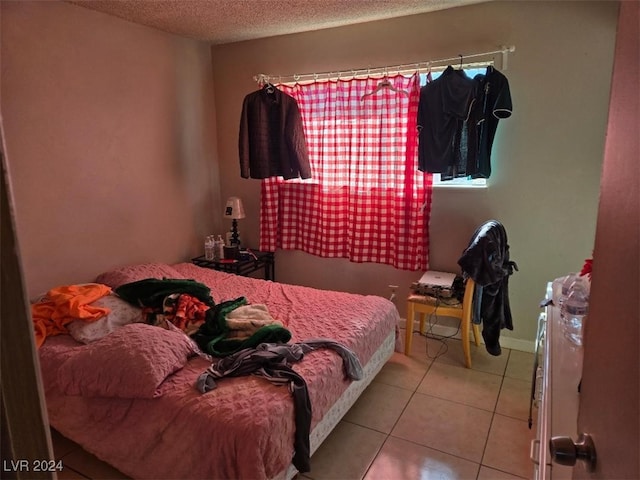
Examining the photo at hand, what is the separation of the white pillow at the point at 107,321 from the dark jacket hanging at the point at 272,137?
60.4 inches

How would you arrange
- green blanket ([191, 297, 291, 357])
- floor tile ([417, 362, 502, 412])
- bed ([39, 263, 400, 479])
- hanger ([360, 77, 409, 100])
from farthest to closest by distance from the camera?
hanger ([360, 77, 409, 100]) → floor tile ([417, 362, 502, 412]) → green blanket ([191, 297, 291, 357]) → bed ([39, 263, 400, 479])

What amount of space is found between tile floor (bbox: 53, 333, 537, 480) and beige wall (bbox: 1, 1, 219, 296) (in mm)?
1381

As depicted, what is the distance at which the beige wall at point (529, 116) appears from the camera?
2.68 m

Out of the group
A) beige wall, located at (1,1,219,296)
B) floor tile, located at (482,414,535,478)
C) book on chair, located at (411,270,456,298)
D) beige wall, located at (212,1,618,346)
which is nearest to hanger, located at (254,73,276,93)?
beige wall, located at (212,1,618,346)

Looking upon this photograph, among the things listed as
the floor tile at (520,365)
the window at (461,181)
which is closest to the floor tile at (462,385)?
the floor tile at (520,365)

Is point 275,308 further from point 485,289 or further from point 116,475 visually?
point 485,289

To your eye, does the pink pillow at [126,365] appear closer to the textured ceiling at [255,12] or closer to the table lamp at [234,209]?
the table lamp at [234,209]

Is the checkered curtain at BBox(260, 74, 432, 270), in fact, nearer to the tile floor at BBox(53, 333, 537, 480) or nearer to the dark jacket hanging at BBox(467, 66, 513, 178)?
the dark jacket hanging at BBox(467, 66, 513, 178)

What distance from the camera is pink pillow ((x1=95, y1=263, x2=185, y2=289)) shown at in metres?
2.96

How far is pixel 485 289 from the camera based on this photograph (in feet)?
9.23

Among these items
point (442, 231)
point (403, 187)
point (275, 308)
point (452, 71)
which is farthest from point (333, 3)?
point (275, 308)

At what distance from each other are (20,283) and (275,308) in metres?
2.34

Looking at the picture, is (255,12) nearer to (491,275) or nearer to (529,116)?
(529,116)

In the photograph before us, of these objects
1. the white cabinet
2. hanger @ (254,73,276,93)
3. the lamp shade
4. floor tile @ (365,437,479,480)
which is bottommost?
floor tile @ (365,437,479,480)
